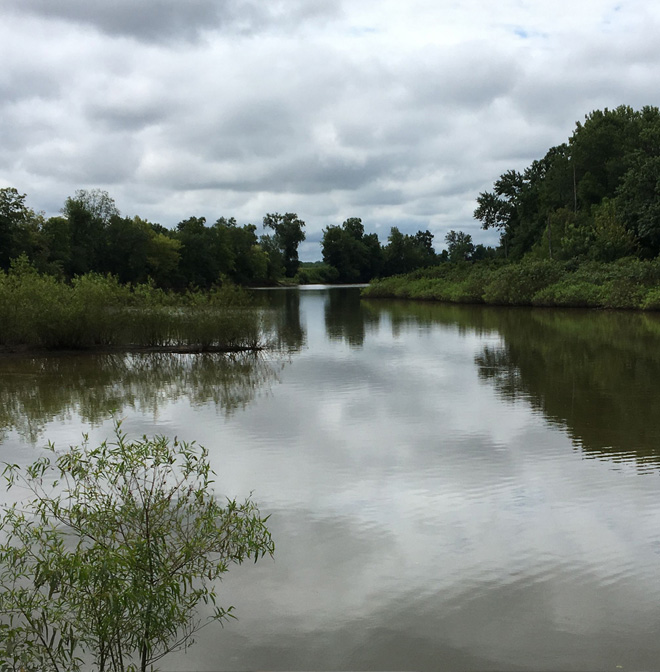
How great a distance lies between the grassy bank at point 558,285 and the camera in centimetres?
3494

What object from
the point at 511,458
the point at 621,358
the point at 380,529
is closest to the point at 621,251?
the point at 621,358

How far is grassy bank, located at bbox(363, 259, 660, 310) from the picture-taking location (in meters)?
34.9

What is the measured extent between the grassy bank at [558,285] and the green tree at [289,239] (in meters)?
81.1

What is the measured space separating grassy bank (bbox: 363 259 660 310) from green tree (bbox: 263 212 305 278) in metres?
81.1

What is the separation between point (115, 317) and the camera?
2075cm

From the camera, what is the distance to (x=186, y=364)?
60.6 feet

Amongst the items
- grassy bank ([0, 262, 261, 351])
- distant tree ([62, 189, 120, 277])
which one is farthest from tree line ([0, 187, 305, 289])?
grassy bank ([0, 262, 261, 351])

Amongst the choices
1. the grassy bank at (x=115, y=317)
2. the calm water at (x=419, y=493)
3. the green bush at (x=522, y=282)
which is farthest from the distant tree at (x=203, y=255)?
the calm water at (x=419, y=493)

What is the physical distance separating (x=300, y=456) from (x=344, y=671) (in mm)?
4895

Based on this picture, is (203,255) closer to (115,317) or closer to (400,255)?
(400,255)

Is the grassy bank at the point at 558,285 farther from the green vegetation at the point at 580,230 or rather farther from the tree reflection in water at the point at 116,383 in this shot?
the tree reflection in water at the point at 116,383

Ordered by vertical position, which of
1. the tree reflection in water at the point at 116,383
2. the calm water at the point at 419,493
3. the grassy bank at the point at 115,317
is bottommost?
the calm water at the point at 419,493

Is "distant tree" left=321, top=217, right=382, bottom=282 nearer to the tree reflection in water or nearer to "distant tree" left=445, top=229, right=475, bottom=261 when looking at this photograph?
"distant tree" left=445, top=229, right=475, bottom=261

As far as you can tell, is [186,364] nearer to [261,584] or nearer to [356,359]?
[356,359]
